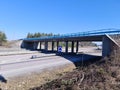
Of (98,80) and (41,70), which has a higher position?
(98,80)

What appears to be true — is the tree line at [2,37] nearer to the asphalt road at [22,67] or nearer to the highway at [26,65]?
the highway at [26,65]

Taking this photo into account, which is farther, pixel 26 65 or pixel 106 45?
pixel 106 45

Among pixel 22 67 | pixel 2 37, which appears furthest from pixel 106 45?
pixel 2 37

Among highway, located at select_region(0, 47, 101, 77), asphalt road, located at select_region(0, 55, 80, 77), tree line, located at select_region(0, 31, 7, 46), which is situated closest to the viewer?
asphalt road, located at select_region(0, 55, 80, 77)

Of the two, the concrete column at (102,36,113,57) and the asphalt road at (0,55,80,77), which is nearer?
the asphalt road at (0,55,80,77)

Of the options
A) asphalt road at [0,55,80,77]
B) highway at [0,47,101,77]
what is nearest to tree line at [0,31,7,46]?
highway at [0,47,101,77]

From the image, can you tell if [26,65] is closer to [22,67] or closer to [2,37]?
[22,67]

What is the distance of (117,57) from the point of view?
15141 mm

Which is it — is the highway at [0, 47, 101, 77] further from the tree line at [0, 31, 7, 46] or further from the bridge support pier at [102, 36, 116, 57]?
the tree line at [0, 31, 7, 46]

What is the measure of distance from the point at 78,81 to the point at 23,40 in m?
74.2

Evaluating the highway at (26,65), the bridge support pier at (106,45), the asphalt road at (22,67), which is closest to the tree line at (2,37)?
the highway at (26,65)

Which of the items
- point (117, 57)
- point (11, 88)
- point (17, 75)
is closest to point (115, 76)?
point (117, 57)

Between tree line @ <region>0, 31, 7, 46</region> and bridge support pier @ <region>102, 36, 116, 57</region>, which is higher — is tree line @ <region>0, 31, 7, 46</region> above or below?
above

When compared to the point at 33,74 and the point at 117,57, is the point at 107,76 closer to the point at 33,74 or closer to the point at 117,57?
the point at 117,57
